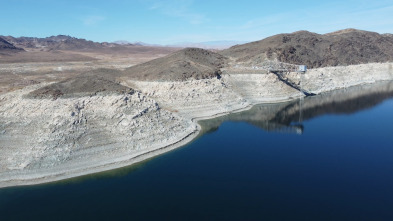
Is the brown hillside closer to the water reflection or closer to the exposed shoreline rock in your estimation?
the exposed shoreline rock

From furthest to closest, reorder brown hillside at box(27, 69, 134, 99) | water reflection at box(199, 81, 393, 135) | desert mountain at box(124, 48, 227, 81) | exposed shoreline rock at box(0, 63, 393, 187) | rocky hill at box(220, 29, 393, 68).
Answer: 1. rocky hill at box(220, 29, 393, 68)
2. desert mountain at box(124, 48, 227, 81)
3. water reflection at box(199, 81, 393, 135)
4. brown hillside at box(27, 69, 134, 99)
5. exposed shoreline rock at box(0, 63, 393, 187)

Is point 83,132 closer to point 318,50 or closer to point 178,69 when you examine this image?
point 178,69

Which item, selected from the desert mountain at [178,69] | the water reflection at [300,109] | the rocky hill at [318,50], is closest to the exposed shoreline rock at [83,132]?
the water reflection at [300,109]

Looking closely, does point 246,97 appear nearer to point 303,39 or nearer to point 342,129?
point 342,129

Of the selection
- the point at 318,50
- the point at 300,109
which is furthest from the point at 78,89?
the point at 318,50

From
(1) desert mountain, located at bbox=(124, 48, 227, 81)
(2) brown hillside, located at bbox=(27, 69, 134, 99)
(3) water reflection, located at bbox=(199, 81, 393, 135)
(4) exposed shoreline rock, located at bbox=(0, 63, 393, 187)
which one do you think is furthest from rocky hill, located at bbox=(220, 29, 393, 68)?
(2) brown hillside, located at bbox=(27, 69, 134, 99)

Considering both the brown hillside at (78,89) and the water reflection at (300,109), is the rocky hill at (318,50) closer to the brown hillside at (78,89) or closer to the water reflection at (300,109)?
the water reflection at (300,109)
